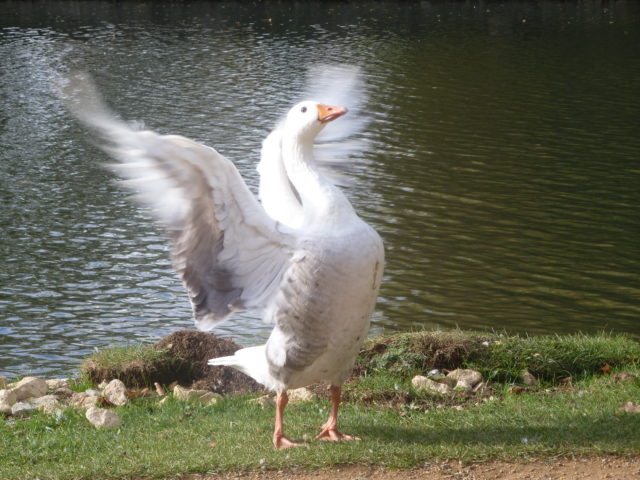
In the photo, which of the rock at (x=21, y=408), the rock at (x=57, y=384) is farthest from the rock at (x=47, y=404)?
the rock at (x=57, y=384)

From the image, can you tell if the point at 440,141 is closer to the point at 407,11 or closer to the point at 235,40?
the point at 235,40

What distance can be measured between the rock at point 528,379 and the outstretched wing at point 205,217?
10.2 ft

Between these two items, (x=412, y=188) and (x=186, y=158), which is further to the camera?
(x=412, y=188)

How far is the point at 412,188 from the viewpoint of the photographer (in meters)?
17.6

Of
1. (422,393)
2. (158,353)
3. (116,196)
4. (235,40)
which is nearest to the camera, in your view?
(422,393)

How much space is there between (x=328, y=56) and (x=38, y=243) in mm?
19874

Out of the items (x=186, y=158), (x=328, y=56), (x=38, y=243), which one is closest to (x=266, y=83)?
(x=328, y=56)

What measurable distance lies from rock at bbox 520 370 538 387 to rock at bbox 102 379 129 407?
357 centimetres

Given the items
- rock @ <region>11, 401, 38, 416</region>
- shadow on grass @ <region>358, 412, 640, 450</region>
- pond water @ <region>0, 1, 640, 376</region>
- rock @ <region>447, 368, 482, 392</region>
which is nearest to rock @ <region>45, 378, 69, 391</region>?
rock @ <region>11, 401, 38, 416</region>

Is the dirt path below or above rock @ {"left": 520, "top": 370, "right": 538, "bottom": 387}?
above

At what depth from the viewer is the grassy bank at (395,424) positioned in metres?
5.84

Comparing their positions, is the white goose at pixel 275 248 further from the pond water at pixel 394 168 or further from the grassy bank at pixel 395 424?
the pond water at pixel 394 168

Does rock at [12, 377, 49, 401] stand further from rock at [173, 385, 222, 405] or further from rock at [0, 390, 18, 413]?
rock at [173, 385, 222, 405]

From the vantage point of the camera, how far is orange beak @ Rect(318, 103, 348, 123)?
19.7 ft
